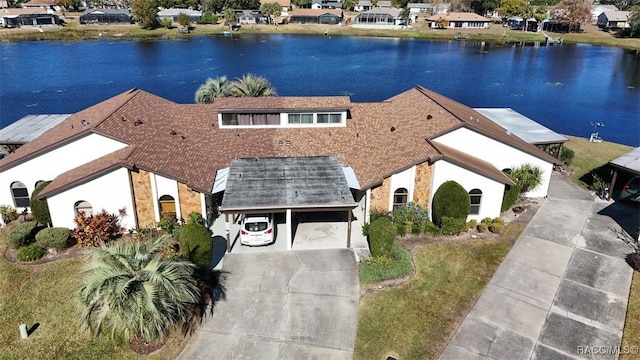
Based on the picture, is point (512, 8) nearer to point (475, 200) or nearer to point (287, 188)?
point (475, 200)

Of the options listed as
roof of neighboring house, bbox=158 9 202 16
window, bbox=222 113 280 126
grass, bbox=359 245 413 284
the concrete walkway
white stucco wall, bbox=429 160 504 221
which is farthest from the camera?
roof of neighboring house, bbox=158 9 202 16

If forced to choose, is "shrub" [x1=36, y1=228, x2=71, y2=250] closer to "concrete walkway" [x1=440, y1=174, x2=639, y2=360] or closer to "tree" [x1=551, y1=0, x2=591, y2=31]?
"concrete walkway" [x1=440, y1=174, x2=639, y2=360]

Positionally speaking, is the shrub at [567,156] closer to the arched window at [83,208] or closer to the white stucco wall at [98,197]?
the white stucco wall at [98,197]

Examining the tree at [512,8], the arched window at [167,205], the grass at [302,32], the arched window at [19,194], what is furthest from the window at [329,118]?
the tree at [512,8]

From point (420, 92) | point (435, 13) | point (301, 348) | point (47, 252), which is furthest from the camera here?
point (435, 13)

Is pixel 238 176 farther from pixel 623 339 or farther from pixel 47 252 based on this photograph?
pixel 623 339

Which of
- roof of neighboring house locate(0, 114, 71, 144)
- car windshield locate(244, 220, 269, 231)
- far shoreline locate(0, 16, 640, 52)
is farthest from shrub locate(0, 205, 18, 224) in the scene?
far shoreline locate(0, 16, 640, 52)

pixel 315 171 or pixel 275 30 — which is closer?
pixel 315 171

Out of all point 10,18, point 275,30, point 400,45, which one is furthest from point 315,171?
point 10,18
